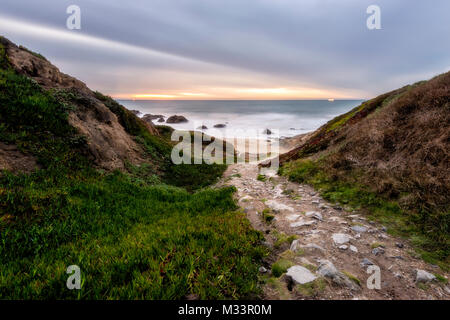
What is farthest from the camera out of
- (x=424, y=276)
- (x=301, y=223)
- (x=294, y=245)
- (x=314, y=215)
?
(x=314, y=215)

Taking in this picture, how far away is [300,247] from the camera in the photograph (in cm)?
439

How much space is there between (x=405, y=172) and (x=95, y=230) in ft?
32.1

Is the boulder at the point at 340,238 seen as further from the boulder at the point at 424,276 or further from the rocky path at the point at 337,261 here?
the boulder at the point at 424,276

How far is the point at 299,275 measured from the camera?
11.2 feet

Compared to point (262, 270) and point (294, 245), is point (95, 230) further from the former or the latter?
point (294, 245)

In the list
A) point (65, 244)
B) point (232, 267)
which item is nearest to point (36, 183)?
point (65, 244)

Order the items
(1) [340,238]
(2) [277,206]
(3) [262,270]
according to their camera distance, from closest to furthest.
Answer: (3) [262,270] < (1) [340,238] < (2) [277,206]

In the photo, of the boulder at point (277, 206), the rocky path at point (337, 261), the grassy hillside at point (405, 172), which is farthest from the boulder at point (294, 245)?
the grassy hillside at point (405, 172)

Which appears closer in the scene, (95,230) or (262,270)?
(262,270)

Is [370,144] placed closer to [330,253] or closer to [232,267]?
[330,253]

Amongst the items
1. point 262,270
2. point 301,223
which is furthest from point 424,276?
point 262,270

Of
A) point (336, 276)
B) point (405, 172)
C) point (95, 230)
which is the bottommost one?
point (336, 276)

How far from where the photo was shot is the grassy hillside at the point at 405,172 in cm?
488
